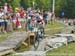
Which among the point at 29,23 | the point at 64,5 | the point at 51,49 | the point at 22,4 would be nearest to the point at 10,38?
the point at 51,49

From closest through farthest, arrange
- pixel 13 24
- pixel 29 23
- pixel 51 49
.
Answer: pixel 51 49
pixel 29 23
pixel 13 24

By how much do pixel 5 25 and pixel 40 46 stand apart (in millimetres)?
6692

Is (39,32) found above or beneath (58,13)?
above

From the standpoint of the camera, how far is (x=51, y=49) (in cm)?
1537

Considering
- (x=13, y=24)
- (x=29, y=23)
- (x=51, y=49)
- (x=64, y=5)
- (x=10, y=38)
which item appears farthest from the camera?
(x=64, y=5)

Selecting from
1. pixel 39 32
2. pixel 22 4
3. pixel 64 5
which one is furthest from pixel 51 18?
pixel 64 5

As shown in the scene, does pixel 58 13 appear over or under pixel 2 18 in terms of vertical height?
under

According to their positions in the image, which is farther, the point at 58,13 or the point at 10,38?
the point at 58,13

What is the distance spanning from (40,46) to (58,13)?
228 feet

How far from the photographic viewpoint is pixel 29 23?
2197 centimetres

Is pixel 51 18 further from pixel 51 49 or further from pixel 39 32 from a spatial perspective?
pixel 51 49

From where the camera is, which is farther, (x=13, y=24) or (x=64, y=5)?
(x=64, y=5)

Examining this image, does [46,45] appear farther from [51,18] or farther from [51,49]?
[51,18]

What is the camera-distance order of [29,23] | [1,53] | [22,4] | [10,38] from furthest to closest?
[22,4] → [29,23] → [10,38] → [1,53]
